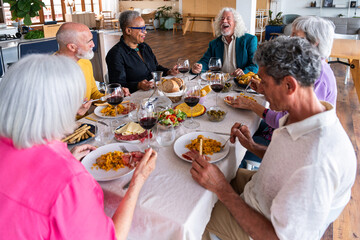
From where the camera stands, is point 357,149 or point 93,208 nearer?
point 93,208

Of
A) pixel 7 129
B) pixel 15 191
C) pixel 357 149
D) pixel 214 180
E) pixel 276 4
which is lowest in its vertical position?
pixel 357 149

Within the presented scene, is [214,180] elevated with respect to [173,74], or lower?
lower

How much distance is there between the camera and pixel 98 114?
178 centimetres

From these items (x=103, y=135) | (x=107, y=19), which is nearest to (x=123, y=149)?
(x=103, y=135)

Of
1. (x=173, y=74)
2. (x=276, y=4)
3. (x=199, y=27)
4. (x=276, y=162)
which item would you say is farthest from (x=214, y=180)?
(x=199, y=27)

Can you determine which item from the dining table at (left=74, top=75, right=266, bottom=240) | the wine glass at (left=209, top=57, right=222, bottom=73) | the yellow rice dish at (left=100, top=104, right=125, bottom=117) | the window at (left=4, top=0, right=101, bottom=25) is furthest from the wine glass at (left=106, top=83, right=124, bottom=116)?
the window at (left=4, top=0, right=101, bottom=25)

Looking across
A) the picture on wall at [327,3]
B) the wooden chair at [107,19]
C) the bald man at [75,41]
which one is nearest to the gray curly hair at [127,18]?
the bald man at [75,41]

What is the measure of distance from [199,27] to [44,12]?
23.0 ft

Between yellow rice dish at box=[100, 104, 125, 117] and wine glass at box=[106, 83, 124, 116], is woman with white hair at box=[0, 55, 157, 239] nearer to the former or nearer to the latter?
wine glass at box=[106, 83, 124, 116]

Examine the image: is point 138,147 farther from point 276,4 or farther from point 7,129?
point 276,4

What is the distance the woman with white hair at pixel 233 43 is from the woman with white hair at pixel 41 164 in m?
2.33

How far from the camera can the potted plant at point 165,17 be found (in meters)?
13.2

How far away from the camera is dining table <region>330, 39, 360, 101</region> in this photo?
13.1 ft

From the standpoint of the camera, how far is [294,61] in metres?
0.99
